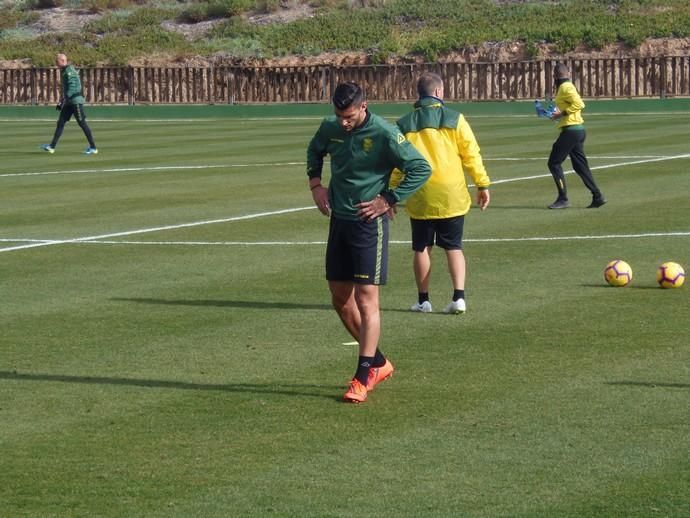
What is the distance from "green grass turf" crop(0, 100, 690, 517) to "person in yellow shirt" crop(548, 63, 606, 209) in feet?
0.90

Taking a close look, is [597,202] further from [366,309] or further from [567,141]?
[366,309]

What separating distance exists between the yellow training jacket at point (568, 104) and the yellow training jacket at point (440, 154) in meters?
7.28

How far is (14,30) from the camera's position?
7938 cm

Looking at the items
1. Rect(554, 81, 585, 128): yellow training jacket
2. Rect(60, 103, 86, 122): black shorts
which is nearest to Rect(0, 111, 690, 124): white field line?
Rect(60, 103, 86, 122): black shorts

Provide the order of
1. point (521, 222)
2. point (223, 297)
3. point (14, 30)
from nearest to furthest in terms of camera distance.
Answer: point (223, 297), point (521, 222), point (14, 30)

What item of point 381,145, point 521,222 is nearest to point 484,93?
point 521,222

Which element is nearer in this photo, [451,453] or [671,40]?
[451,453]

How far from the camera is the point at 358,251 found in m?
9.15

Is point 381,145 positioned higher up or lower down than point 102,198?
higher up

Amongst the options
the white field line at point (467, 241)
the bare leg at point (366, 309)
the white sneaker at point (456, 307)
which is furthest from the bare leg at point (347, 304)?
the white field line at point (467, 241)

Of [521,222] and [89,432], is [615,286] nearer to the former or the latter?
[521,222]

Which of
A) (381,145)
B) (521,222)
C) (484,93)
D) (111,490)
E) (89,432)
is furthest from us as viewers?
(484,93)

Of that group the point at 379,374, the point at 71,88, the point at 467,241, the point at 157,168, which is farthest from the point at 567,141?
the point at 71,88

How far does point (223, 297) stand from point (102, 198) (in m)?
9.12
